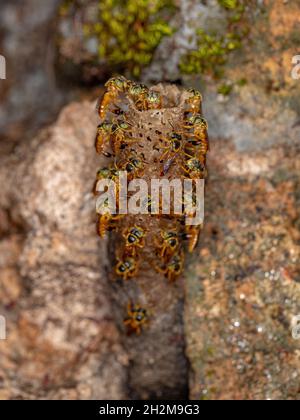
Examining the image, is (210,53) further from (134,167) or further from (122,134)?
(134,167)

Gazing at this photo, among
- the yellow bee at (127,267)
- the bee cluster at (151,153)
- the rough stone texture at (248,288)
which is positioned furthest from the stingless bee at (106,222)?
the rough stone texture at (248,288)

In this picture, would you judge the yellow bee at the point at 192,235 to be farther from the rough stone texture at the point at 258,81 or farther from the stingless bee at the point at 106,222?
the rough stone texture at the point at 258,81

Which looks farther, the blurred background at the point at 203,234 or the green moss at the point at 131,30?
the green moss at the point at 131,30

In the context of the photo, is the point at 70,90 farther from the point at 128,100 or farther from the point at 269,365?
the point at 269,365

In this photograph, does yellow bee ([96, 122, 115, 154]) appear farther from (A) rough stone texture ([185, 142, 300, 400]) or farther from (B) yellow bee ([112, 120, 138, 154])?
(A) rough stone texture ([185, 142, 300, 400])

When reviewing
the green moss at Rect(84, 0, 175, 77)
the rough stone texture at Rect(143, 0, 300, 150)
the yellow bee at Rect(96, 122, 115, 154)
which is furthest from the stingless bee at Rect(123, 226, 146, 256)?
the green moss at Rect(84, 0, 175, 77)

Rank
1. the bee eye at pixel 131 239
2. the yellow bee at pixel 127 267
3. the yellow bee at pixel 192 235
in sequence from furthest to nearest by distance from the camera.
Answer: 1. the yellow bee at pixel 127 267
2. the yellow bee at pixel 192 235
3. the bee eye at pixel 131 239
